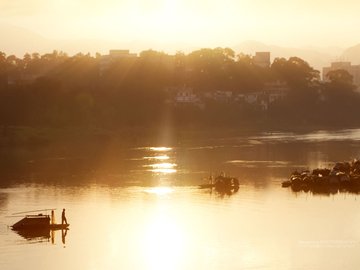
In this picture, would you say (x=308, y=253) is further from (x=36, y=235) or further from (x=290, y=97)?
(x=290, y=97)

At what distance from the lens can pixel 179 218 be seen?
52406 millimetres

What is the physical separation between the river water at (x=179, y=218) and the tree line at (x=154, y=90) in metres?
30.1

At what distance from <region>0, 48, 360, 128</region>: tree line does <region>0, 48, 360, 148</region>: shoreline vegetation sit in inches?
7.0

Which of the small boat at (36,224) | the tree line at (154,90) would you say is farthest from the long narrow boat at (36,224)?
the tree line at (154,90)

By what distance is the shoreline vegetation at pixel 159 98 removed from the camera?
112 meters

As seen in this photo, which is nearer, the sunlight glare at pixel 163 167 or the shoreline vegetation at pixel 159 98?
the sunlight glare at pixel 163 167

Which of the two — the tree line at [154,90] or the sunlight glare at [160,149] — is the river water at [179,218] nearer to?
the sunlight glare at [160,149]

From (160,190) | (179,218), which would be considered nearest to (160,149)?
(160,190)

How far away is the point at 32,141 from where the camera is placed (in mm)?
100438

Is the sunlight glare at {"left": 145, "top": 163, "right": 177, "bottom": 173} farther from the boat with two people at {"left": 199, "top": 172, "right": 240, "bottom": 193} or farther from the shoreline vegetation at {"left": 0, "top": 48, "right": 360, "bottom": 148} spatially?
the shoreline vegetation at {"left": 0, "top": 48, "right": 360, "bottom": 148}

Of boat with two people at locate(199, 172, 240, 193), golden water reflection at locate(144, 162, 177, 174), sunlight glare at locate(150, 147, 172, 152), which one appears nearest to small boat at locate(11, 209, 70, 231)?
boat with two people at locate(199, 172, 240, 193)

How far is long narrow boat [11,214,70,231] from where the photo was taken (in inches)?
1907

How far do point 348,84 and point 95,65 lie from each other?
173 feet

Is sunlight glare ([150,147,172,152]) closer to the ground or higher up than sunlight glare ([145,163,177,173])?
higher up
